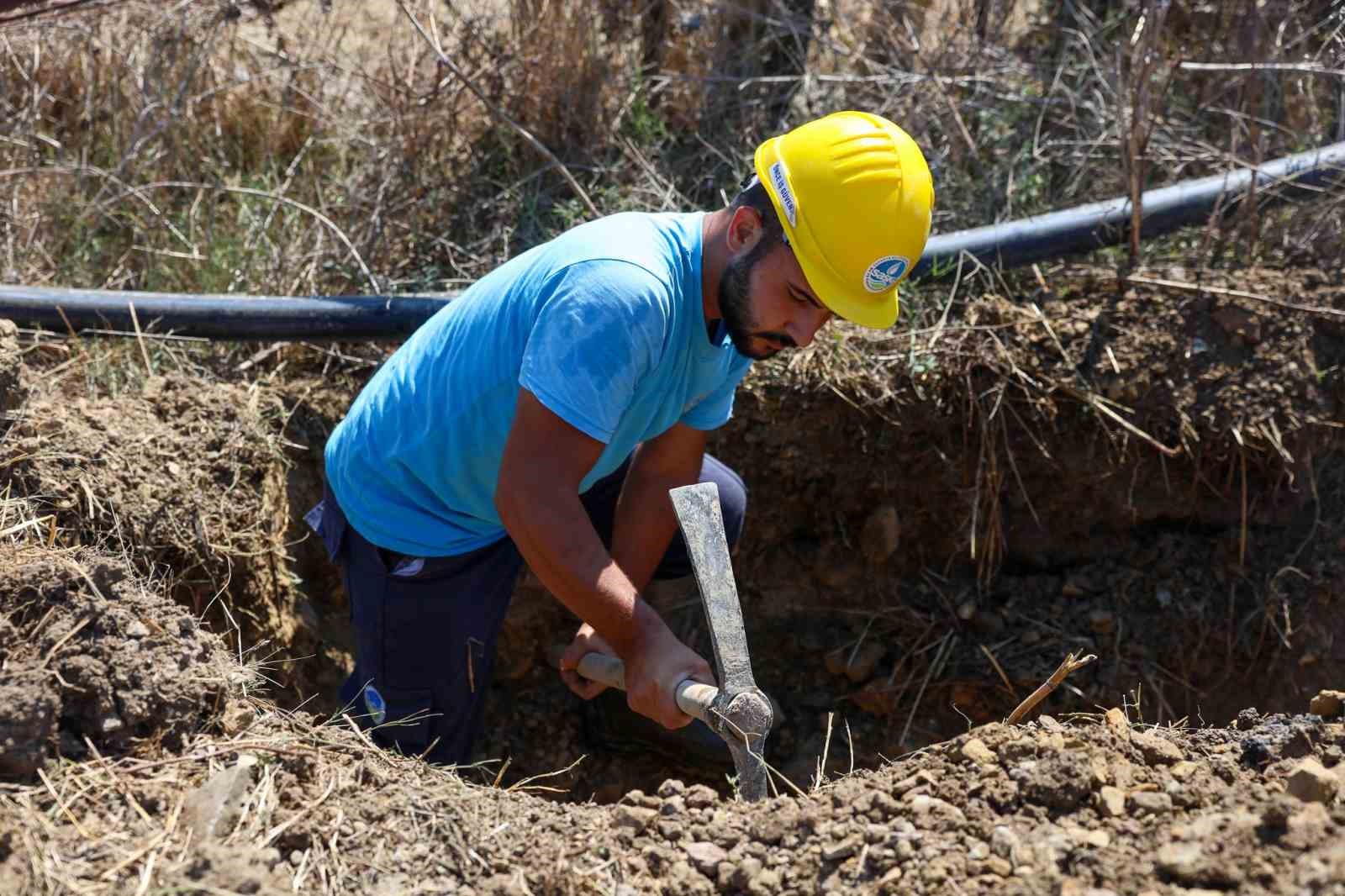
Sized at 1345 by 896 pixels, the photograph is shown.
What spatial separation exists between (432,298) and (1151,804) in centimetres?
226

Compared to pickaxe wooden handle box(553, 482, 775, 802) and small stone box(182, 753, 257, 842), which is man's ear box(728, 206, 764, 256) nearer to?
pickaxe wooden handle box(553, 482, 775, 802)

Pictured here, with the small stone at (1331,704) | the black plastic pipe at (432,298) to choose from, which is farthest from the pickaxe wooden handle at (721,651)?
the black plastic pipe at (432,298)

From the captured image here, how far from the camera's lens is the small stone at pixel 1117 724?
2098mm

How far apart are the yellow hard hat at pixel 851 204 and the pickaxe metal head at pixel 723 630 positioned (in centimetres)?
44

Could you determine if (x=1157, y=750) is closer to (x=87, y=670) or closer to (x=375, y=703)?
(x=375, y=703)

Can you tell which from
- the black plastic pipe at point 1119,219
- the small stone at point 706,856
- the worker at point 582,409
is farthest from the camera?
the black plastic pipe at point 1119,219

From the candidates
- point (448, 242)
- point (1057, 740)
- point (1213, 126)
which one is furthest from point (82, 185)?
point (1213, 126)

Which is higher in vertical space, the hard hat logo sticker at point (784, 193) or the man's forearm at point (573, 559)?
the hard hat logo sticker at point (784, 193)

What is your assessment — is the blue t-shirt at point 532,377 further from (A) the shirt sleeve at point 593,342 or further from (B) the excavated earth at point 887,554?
(B) the excavated earth at point 887,554

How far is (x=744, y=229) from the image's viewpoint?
2.26 metres

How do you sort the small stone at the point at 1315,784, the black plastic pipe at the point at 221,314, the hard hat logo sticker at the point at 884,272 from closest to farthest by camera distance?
the small stone at the point at 1315,784 → the hard hat logo sticker at the point at 884,272 → the black plastic pipe at the point at 221,314

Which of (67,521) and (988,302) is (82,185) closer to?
(67,521)

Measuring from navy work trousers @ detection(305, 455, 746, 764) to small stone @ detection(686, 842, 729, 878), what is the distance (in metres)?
0.91

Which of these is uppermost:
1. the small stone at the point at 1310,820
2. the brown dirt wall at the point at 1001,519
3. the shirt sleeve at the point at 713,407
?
the shirt sleeve at the point at 713,407
